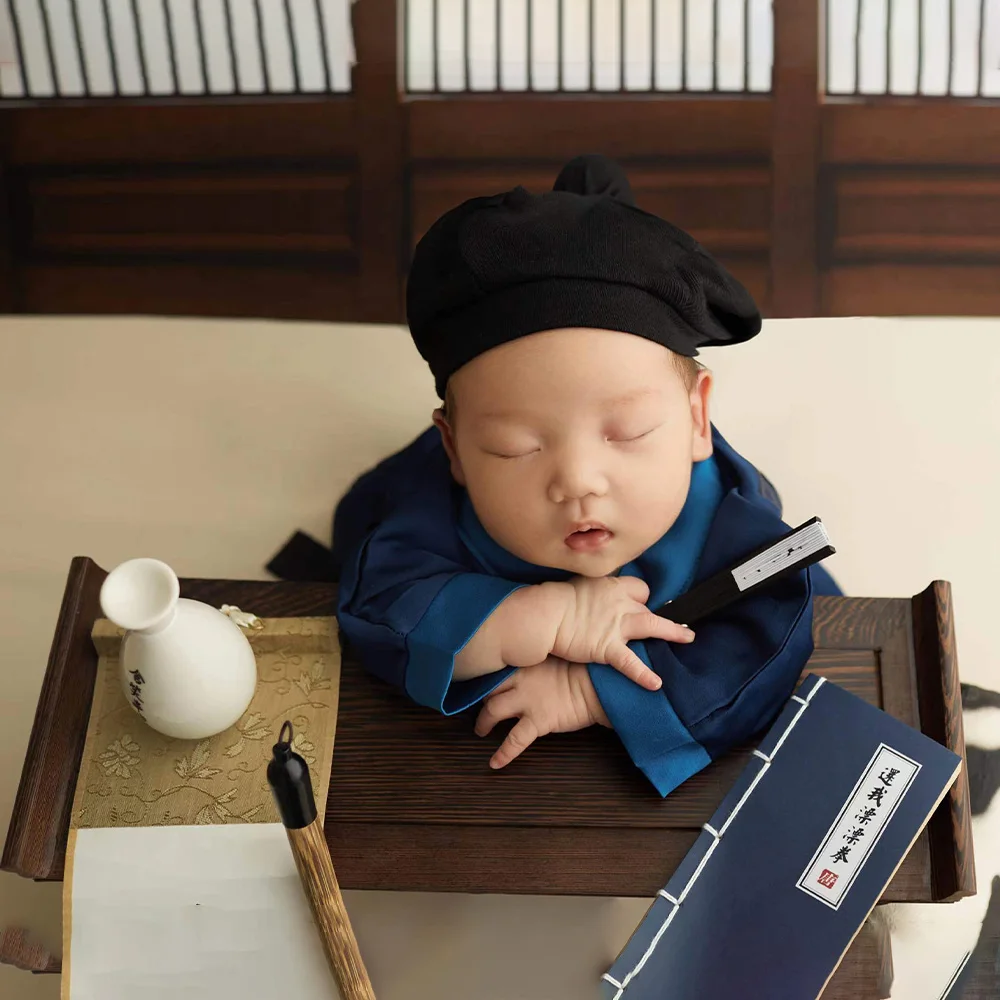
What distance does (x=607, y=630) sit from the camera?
1115 millimetres

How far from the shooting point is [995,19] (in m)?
1.98

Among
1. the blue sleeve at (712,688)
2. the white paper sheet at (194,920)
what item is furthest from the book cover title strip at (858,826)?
the white paper sheet at (194,920)

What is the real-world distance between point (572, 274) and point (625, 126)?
102 cm

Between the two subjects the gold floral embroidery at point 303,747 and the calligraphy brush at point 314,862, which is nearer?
the calligraphy brush at point 314,862

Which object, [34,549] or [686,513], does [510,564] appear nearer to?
[686,513]

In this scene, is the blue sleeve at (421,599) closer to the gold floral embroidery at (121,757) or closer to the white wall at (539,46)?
the gold floral embroidery at (121,757)

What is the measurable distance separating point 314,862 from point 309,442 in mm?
956

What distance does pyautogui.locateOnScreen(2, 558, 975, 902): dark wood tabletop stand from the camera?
1.05m

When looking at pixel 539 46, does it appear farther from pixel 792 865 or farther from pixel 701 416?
pixel 792 865

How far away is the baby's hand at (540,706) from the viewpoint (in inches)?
43.2

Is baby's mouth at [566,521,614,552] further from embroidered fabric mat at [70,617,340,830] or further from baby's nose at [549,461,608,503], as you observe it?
embroidered fabric mat at [70,617,340,830]

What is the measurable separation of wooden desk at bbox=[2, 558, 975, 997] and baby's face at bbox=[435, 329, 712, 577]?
20cm

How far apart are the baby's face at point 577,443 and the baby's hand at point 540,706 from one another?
11cm

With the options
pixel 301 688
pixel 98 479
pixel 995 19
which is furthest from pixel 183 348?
pixel 995 19
